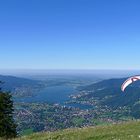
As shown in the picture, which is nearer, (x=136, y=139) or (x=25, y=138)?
(x=136, y=139)

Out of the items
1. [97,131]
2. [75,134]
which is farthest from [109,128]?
[75,134]

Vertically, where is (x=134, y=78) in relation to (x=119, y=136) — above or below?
above

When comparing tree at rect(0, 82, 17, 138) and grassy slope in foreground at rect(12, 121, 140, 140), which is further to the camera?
tree at rect(0, 82, 17, 138)

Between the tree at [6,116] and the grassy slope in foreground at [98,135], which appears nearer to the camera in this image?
the grassy slope in foreground at [98,135]

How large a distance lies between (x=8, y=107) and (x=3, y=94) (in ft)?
6.64

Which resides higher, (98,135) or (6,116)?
(98,135)

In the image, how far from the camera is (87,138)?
2255 centimetres

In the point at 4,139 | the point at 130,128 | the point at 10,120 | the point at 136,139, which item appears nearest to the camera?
the point at 136,139

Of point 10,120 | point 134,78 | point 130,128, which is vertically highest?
point 134,78

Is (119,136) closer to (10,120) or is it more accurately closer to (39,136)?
(39,136)

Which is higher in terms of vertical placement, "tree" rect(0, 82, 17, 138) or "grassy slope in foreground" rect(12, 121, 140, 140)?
"grassy slope in foreground" rect(12, 121, 140, 140)

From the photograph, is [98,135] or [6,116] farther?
[6,116]

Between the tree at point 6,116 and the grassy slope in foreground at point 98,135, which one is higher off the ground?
the grassy slope in foreground at point 98,135

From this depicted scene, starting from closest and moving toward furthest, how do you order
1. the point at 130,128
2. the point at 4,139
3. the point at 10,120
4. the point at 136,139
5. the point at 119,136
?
the point at 136,139, the point at 119,136, the point at 4,139, the point at 130,128, the point at 10,120
